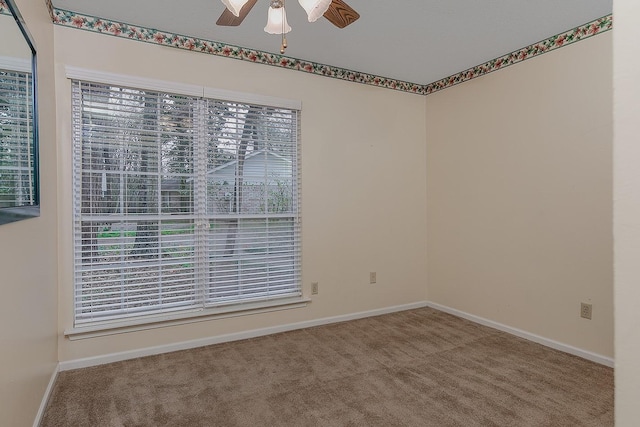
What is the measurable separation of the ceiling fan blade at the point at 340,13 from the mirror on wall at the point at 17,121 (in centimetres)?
136

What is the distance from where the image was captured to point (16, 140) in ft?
4.63

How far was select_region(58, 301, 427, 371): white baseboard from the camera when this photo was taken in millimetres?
2592

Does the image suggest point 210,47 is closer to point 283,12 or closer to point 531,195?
point 283,12

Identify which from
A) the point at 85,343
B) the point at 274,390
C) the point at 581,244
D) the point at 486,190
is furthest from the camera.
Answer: the point at 486,190

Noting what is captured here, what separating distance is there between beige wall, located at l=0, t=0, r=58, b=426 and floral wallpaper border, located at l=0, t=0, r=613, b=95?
0.31 meters

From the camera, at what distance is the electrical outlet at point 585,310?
2734 mm

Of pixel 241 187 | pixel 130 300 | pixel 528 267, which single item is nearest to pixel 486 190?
pixel 528 267

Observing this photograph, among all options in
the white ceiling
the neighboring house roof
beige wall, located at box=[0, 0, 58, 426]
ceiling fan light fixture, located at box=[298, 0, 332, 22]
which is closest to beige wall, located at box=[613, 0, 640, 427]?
ceiling fan light fixture, located at box=[298, 0, 332, 22]

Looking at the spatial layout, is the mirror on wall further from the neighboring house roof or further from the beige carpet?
the neighboring house roof

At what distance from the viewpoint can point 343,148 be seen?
3.65 metres

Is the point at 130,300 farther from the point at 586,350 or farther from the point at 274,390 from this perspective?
the point at 586,350

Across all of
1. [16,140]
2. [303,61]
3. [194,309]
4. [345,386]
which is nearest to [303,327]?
[194,309]

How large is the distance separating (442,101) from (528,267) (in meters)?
1.96

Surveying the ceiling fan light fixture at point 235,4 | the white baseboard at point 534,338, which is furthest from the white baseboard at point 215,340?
the ceiling fan light fixture at point 235,4
